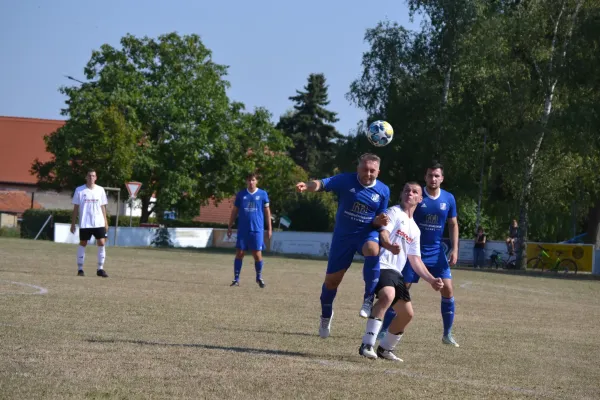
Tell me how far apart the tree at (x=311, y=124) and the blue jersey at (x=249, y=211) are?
2959 inches

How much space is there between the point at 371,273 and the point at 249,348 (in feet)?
4.64

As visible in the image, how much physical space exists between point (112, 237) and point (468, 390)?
40259 mm

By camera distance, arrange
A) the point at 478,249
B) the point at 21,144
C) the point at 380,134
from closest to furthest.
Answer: the point at 380,134, the point at 478,249, the point at 21,144

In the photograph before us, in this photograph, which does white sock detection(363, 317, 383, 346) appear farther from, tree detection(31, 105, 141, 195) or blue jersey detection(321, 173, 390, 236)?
tree detection(31, 105, 141, 195)

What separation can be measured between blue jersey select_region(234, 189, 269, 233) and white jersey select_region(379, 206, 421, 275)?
960cm

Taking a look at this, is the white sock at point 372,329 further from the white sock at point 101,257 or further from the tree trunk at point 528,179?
the tree trunk at point 528,179

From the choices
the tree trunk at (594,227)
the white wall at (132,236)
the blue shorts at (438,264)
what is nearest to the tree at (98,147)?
the white wall at (132,236)

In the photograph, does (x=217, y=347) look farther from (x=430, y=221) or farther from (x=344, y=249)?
(x=430, y=221)

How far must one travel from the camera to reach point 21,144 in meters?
87.1

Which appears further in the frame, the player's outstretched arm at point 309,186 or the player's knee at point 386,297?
the player's outstretched arm at point 309,186

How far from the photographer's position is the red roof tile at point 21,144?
278 ft

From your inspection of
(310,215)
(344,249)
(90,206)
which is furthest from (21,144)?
(344,249)

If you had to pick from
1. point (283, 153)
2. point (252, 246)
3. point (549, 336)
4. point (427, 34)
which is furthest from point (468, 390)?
point (283, 153)

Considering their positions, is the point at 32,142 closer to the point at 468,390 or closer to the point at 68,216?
the point at 68,216
